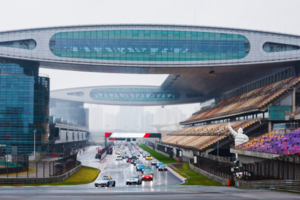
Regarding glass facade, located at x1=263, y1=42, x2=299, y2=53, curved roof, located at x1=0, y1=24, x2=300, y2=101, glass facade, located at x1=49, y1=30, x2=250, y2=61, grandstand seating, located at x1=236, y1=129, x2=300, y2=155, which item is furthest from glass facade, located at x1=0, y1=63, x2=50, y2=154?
glass facade, located at x1=263, y1=42, x2=299, y2=53

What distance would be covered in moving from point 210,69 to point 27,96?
34.8m

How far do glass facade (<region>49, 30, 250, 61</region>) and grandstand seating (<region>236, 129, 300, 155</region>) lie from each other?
1890 cm

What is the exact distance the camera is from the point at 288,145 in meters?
38.1

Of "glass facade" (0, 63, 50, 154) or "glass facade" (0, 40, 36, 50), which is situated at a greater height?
"glass facade" (0, 40, 36, 50)

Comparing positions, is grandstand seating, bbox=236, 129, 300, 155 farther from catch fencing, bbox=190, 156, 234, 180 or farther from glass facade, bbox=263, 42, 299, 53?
glass facade, bbox=263, 42, 299, 53

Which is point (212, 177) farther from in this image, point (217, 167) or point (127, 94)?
point (127, 94)

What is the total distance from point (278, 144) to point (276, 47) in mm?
25604

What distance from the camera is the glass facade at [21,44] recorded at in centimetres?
6200

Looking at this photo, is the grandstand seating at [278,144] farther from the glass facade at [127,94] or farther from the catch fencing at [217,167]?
the glass facade at [127,94]

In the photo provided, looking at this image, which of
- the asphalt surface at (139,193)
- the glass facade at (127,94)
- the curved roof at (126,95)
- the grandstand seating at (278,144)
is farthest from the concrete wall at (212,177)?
the glass facade at (127,94)

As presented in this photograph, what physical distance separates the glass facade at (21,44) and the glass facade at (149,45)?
11.9ft

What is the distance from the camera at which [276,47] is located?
199 feet

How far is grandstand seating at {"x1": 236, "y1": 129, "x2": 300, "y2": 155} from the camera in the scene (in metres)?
36.7

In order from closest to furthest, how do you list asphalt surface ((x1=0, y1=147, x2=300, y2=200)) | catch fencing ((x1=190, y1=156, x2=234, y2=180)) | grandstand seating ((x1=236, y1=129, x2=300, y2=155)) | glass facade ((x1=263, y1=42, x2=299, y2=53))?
asphalt surface ((x1=0, y1=147, x2=300, y2=200)), grandstand seating ((x1=236, y1=129, x2=300, y2=155)), catch fencing ((x1=190, y1=156, x2=234, y2=180)), glass facade ((x1=263, y1=42, x2=299, y2=53))
